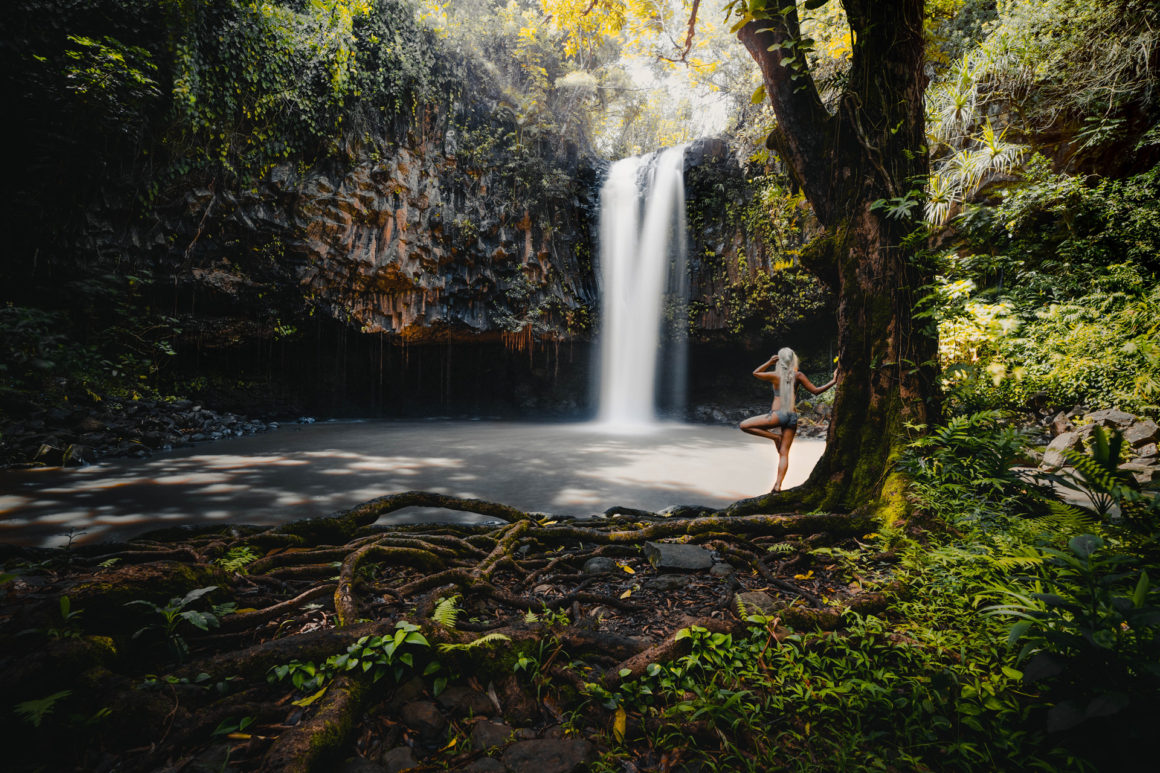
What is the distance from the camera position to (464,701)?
59.6 inches

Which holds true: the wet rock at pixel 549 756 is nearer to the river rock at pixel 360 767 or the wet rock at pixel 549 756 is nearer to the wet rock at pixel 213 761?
the river rock at pixel 360 767

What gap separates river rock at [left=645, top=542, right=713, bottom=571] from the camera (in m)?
2.69

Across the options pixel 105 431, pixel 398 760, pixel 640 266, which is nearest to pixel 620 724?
pixel 398 760

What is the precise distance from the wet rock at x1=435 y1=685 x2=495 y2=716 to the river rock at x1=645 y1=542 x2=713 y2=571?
1.44 meters

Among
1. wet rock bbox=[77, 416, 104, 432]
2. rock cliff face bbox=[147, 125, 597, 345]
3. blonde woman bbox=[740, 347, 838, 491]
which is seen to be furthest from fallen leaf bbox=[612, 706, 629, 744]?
rock cliff face bbox=[147, 125, 597, 345]

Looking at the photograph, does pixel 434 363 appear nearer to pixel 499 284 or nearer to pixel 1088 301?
pixel 499 284

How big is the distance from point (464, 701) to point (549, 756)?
38 centimetres

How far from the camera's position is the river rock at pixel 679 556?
269cm

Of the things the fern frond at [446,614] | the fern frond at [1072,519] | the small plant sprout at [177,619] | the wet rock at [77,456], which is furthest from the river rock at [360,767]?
the wet rock at [77,456]

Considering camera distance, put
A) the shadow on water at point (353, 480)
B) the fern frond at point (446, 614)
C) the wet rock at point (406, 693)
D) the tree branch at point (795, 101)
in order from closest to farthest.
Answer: the wet rock at point (406, 693) < the fern frond at point (446, 614) < the tree branch at point (795, 101) < the shadow on water at point (353, 480)

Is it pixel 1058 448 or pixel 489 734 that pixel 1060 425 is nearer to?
pixel 1058 448

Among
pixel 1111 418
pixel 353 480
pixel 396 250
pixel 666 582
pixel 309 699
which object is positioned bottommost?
pixel 353 480

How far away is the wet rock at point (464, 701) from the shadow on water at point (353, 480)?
2786 millimetres

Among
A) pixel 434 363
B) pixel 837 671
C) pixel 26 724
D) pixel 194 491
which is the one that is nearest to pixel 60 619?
pixel 26 724
